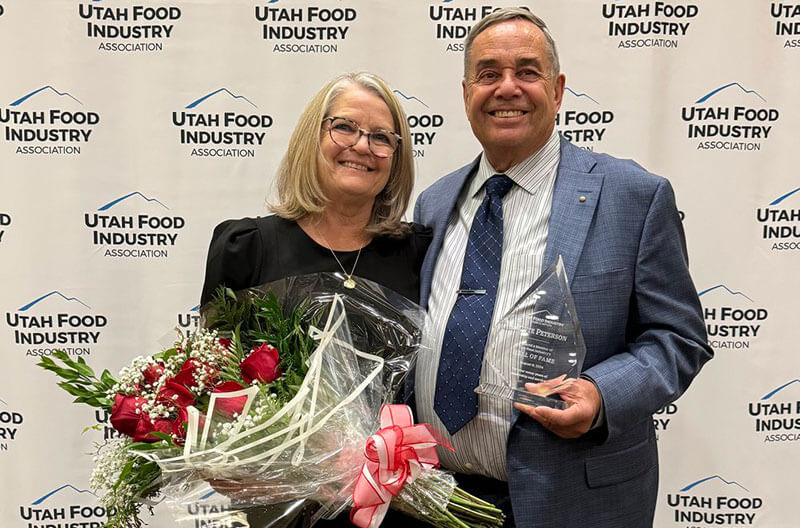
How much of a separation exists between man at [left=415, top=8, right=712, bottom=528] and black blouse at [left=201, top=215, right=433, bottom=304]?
0.35 feet

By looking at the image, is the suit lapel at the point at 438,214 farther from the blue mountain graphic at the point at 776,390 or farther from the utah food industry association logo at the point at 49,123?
the blue mountain graphic at the point at 776,390

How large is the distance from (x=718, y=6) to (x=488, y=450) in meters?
2.19

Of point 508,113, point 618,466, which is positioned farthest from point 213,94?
point 618,466

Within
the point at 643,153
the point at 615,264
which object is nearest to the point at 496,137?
the point at 615,264

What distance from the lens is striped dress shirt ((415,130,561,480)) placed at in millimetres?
1549

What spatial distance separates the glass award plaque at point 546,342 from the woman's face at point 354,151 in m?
0.62

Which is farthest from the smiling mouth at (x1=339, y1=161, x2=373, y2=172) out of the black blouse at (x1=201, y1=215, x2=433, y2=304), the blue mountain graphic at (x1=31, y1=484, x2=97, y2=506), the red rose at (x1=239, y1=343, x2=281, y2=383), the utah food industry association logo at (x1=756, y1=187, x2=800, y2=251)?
the blue mountain graphic at (x1=31, y1=484, x2=97, y2=506)

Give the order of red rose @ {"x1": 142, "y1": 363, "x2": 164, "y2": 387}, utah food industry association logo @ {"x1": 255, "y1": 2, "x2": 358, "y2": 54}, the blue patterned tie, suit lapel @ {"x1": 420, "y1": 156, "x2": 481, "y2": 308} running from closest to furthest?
red rose @ {"x1": 142, "y1": 363, "x2": 164, "y2": 387} < the blue patterned tie < suit lapel @ {"x1": 420, "y1": 156, "x2": 481, "y2": 308} < utah food industry association logo @ {"x1": 255, "y1": 2, "x2": 358, "y2": 54}

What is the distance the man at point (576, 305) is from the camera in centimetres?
157

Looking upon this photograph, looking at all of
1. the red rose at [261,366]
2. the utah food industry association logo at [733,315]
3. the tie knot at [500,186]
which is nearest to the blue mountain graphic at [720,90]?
the utah food industry association logo at [733,315]

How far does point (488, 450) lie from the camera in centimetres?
166

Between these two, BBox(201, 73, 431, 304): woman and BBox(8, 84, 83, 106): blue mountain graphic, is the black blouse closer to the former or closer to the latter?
BBox(201, 73, 431, 304): woman

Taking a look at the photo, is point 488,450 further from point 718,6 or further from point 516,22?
point 718,6

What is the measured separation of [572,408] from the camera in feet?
4.86
